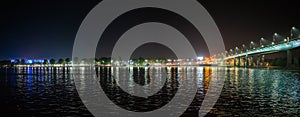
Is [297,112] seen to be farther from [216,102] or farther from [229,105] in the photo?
[216,102]

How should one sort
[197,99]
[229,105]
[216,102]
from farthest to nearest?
[197,99]
[216,102]
[229,105]

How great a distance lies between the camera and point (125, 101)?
1238 inches

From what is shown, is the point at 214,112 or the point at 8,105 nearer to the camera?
the point at 214,112

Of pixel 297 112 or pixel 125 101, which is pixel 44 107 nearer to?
pixel 125 101

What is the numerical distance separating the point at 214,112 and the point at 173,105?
489 centimetres

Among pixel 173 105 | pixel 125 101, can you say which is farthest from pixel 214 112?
pixel 125 101

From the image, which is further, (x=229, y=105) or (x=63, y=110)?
(x=229, y=105)

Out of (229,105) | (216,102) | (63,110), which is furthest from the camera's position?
(216,102)

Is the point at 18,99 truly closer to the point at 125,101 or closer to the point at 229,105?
the point at 125,101

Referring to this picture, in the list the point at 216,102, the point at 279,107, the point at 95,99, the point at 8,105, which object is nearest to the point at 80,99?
the point at 95,99

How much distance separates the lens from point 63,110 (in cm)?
2588

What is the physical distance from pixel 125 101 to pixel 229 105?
9.73 metres

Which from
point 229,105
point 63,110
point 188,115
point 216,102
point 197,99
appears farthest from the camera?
point 197,99

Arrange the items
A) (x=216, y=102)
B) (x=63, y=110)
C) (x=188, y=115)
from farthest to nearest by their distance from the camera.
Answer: (x=216, y=102) < (x=63, y=110) < (x=188, y=115)
